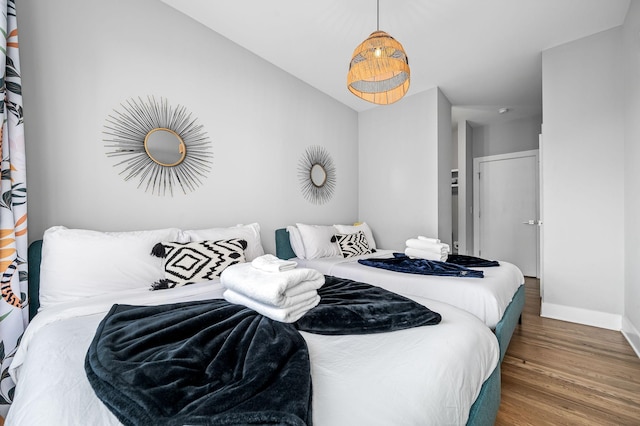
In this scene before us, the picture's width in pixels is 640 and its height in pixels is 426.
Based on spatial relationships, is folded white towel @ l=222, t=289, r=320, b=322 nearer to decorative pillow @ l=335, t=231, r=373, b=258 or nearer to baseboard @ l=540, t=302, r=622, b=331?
decorative pillow @ l=335, t=231, r=373, b=258

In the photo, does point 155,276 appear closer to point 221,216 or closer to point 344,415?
point 221,216

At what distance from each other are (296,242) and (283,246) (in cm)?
15

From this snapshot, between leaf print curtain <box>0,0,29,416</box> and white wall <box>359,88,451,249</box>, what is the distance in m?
3.46

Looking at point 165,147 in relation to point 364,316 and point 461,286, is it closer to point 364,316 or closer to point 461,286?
point 364,316

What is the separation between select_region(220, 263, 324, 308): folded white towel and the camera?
1.13 m

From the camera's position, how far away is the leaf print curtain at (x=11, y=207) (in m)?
1.31

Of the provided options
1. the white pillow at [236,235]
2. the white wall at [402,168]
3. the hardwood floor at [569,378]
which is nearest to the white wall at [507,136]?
the white wall at [402,168]

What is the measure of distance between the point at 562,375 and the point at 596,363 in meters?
0.38

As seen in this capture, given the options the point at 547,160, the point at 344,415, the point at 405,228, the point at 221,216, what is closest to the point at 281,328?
the point at 344,415

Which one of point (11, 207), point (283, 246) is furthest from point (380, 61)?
point (11, 207)

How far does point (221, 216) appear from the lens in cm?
242

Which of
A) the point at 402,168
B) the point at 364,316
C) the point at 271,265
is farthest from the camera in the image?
the point at 402,168

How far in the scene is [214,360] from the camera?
75cm

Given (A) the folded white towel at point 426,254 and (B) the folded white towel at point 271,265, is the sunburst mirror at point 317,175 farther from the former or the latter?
(B) the folded white towel at point 271,265
